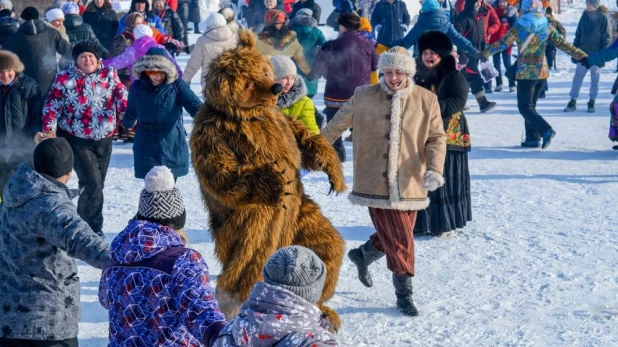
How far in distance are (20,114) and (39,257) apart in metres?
3.51

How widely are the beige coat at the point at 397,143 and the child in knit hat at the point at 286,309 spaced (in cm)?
279

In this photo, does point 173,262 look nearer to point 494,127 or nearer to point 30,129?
point 30,129

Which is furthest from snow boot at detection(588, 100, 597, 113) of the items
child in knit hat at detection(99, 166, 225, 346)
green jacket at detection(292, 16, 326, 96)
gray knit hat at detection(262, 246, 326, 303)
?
gray knit hat at detection(262, 246, 326, 303)

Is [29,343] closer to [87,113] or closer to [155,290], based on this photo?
[155,290]

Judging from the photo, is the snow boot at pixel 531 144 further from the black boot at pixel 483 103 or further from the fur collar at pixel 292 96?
the fur collar at pixel 292 96

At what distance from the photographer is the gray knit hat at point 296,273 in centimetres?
282

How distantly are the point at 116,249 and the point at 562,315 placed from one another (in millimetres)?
3282

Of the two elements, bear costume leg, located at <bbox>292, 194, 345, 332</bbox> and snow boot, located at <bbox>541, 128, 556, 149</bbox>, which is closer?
bear costume leg, located at <bbox>292, 194, 345, 332</bbox>

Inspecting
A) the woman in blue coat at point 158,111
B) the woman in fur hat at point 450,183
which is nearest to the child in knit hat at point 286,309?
the woman in blue coat at point 158,111

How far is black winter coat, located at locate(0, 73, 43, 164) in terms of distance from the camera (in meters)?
7.15

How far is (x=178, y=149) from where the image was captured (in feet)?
22.7

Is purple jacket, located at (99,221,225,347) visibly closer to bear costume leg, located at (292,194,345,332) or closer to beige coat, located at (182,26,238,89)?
bear costume leg, located at (292,194,345,332)

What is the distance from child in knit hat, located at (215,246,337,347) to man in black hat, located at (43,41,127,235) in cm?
437

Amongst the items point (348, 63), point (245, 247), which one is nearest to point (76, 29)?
point (348, 63)
